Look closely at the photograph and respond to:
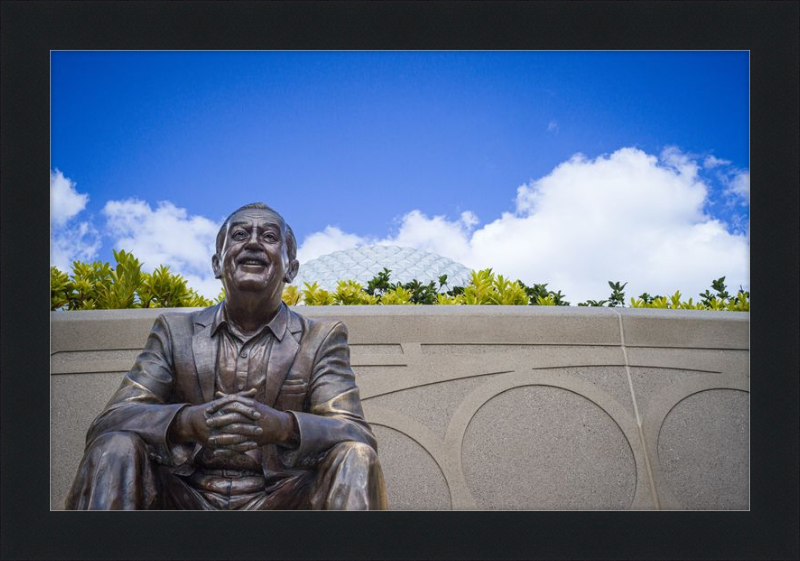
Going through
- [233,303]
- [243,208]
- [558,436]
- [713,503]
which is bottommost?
[713,503]

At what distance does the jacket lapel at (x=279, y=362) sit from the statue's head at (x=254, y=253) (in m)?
0.20

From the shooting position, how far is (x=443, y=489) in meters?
6.21

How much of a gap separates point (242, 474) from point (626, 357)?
392 centimetres

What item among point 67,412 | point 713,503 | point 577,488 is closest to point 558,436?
point 577,488

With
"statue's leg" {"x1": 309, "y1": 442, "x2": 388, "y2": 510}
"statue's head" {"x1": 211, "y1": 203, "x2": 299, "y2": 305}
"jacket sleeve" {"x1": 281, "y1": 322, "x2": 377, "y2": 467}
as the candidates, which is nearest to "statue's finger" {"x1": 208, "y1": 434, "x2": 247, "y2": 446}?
"jacket sleeve" {"x1": 281, "y1": 322, "x2": 377, "y2": 467}

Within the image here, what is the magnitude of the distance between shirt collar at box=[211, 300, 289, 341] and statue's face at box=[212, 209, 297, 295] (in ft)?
0.41

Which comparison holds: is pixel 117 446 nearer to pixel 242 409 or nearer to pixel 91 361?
pixel 242 409

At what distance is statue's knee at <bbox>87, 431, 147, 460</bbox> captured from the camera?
3.12 m

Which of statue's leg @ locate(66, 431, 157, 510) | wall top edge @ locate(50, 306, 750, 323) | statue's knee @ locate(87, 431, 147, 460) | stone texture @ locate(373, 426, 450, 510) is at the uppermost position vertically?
wall top edge @ locate(50, 306, 750, 323)

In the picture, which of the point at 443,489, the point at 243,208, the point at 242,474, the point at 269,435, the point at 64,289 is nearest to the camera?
the point at 269,435

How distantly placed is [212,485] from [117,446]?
0.49 metres

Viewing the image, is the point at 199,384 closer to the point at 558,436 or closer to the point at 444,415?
the point at 444,415

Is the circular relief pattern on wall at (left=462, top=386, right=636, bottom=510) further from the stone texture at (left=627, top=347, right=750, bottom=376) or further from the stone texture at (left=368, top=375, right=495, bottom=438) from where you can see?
the stone texture at (left=627, top=347, right=750, bottom=376)

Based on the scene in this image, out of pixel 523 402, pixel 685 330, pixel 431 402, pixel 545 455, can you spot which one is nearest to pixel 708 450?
pixel 685 330
